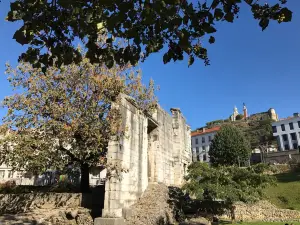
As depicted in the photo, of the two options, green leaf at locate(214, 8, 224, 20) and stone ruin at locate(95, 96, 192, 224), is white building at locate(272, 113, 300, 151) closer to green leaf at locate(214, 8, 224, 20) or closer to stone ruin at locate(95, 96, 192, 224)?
stone ruin at locate(95, 96, 192, 224)

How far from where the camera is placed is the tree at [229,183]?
1371cm

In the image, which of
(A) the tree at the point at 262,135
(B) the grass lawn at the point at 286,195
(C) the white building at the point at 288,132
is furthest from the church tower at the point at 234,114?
(B) the grass lawn at the point at 286,195

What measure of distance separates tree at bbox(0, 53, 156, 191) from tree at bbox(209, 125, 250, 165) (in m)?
35.4

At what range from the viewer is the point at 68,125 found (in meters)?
12.5

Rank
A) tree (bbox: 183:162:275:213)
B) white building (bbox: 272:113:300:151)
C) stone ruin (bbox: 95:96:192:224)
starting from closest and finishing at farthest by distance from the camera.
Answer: stone ruin (bbox: 95:96:192:224) < tree (bbox: 183:162:275:213) < white building (bbox: 272:113:300:151)

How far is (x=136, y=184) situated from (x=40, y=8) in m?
9.37

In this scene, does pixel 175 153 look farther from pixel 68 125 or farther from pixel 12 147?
pixel 12 147

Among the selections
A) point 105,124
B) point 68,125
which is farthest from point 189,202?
point 68,125

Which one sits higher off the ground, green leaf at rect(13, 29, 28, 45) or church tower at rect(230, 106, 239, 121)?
church tower at rect(230, 106, 239, 121)

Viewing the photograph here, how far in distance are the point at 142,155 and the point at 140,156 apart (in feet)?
0.80

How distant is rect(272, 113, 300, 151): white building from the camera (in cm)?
5862

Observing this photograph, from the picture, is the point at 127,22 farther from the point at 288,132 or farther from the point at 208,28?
the point at 288,132

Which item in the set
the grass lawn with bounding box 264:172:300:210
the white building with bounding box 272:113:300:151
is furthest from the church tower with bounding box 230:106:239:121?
the grass lawn with bounding box 264:172:300:210

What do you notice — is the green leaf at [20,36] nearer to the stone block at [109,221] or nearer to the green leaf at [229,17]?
the green leaf at [229,17]
